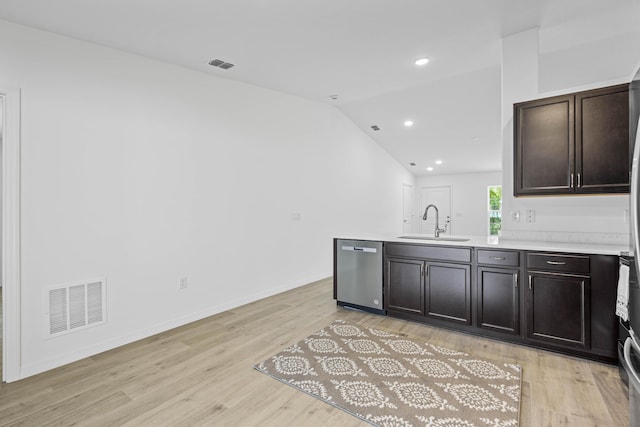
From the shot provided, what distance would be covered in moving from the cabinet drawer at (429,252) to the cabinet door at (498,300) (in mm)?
189

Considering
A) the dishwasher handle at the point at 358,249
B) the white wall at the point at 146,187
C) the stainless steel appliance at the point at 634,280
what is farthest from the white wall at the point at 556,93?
the white wall at the point at 146,187

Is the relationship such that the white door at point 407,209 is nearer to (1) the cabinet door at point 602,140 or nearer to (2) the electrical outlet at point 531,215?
(2) the electrical outlet at point 531,215

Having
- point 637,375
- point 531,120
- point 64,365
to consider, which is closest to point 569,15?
point 531,120

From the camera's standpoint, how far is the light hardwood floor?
1834 millimetres

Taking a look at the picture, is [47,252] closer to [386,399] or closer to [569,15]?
[386,399]

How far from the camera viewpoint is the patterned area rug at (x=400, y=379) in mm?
1838

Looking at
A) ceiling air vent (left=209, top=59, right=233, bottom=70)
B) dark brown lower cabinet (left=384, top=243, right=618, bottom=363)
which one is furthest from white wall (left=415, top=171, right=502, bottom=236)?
ceiling air vent (left=209, top=59, right=233, bottom=70)

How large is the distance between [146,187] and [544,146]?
11.8ft

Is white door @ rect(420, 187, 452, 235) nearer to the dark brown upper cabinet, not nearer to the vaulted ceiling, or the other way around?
the vaulted ceiling

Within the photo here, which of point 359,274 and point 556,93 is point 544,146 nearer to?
point 556,93

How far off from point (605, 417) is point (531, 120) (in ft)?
7.41

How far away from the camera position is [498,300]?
2.80 meters

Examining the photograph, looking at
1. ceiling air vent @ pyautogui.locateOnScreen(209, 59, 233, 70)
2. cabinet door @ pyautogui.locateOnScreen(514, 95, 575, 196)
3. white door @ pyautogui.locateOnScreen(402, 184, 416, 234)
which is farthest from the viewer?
white door @ pyautogui.locateOnScreen(402, 184, 416, 234)

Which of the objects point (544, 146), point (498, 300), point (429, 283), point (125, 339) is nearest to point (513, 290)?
point (498, 300)
